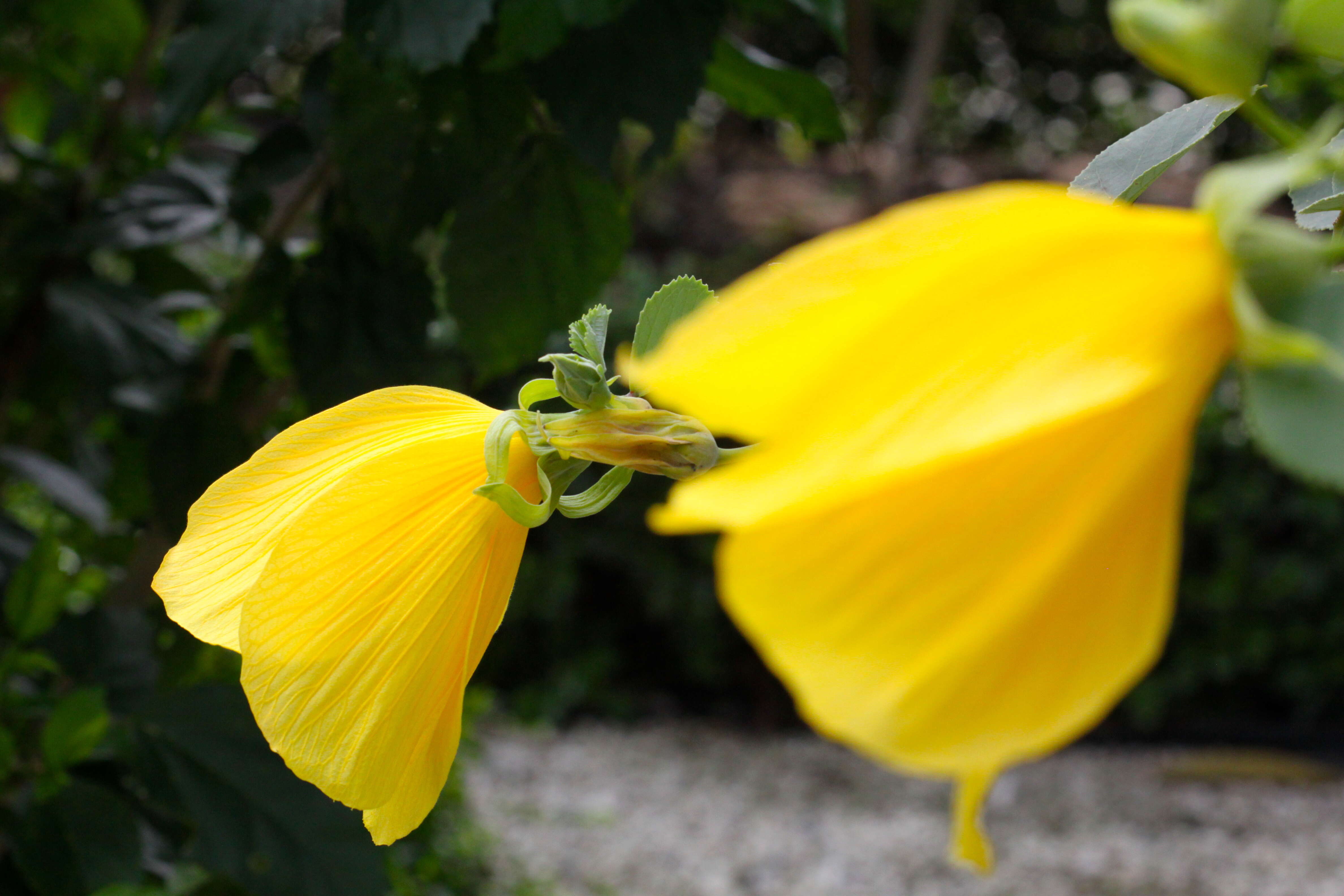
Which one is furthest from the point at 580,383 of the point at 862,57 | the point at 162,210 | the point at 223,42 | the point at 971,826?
the point at 862,57

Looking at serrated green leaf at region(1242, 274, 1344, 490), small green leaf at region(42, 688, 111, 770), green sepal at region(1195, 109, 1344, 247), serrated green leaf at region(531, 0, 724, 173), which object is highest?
green sepal at region(1195, 109, 1344, 247)

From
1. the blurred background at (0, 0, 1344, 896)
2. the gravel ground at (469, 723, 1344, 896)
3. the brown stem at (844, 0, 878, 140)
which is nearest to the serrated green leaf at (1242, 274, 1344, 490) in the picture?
the blurred background at (0, 0, 1344, 896)

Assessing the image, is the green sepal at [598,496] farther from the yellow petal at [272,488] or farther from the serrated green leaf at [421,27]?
the serrated green leaf at [421,27]

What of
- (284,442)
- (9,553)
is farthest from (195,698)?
(284,442)

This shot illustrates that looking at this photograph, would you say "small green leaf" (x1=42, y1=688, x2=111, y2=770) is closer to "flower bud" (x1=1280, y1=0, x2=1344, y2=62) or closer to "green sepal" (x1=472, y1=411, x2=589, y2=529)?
"green sepal" (x1=472, y1=411, x2=589, y2=529)

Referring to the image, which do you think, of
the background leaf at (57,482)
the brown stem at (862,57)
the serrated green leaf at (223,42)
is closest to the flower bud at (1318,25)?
the serrated green leaf at (223,42)

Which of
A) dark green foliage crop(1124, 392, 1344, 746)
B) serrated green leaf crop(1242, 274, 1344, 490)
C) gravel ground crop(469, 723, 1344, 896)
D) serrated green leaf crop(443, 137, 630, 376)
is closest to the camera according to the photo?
serrated green leaf crop(1242, 274, 1344, 490)

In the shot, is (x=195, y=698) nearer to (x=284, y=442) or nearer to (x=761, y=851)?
(x=284, y=442)
